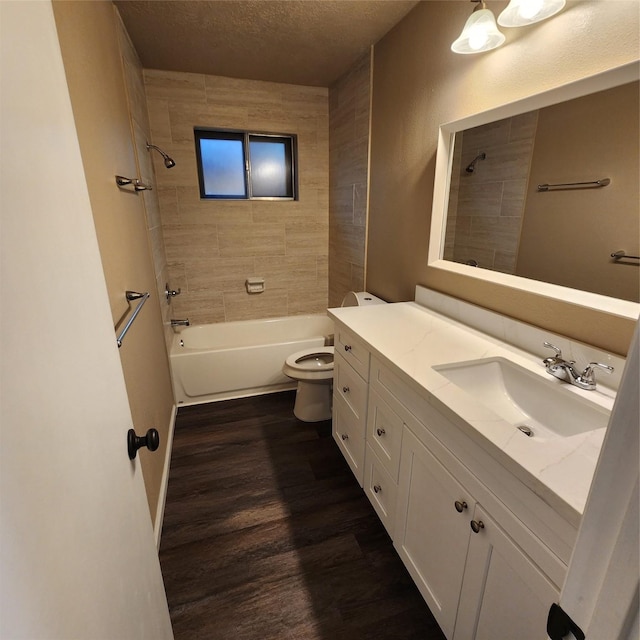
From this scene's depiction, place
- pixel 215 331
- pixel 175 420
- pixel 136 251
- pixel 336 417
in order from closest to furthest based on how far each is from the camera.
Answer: pixel 136 251 → pixel 336 417 → pixel 175 420 → pixel 215 331

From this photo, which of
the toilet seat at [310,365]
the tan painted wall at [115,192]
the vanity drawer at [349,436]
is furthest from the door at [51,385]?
the toilet seat at [310,365]

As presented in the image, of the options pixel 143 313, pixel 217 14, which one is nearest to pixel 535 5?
pixel 217 14

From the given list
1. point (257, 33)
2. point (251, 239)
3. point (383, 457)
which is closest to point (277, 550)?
point (383, 457)

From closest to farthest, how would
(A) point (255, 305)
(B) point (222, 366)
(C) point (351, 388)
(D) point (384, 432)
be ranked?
(D) point (384, 432)
(C) point (351, 388)
(B) point (222, 366)
(A) point (255, 305)

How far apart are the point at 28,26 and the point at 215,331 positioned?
9.24 feet

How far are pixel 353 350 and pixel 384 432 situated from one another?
0.41 m

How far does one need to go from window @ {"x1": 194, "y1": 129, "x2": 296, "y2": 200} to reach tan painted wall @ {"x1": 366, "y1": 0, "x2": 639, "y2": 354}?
41.1 inches

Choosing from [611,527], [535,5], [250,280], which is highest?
[535,5]

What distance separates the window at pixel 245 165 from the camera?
9.66 ft

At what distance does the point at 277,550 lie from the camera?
154 centimetres

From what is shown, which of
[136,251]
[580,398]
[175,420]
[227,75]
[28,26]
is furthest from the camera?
[227,75]

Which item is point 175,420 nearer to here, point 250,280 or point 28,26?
point 250,280

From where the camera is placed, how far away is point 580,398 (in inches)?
40.6

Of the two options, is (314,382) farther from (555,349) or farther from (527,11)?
(527,11)
